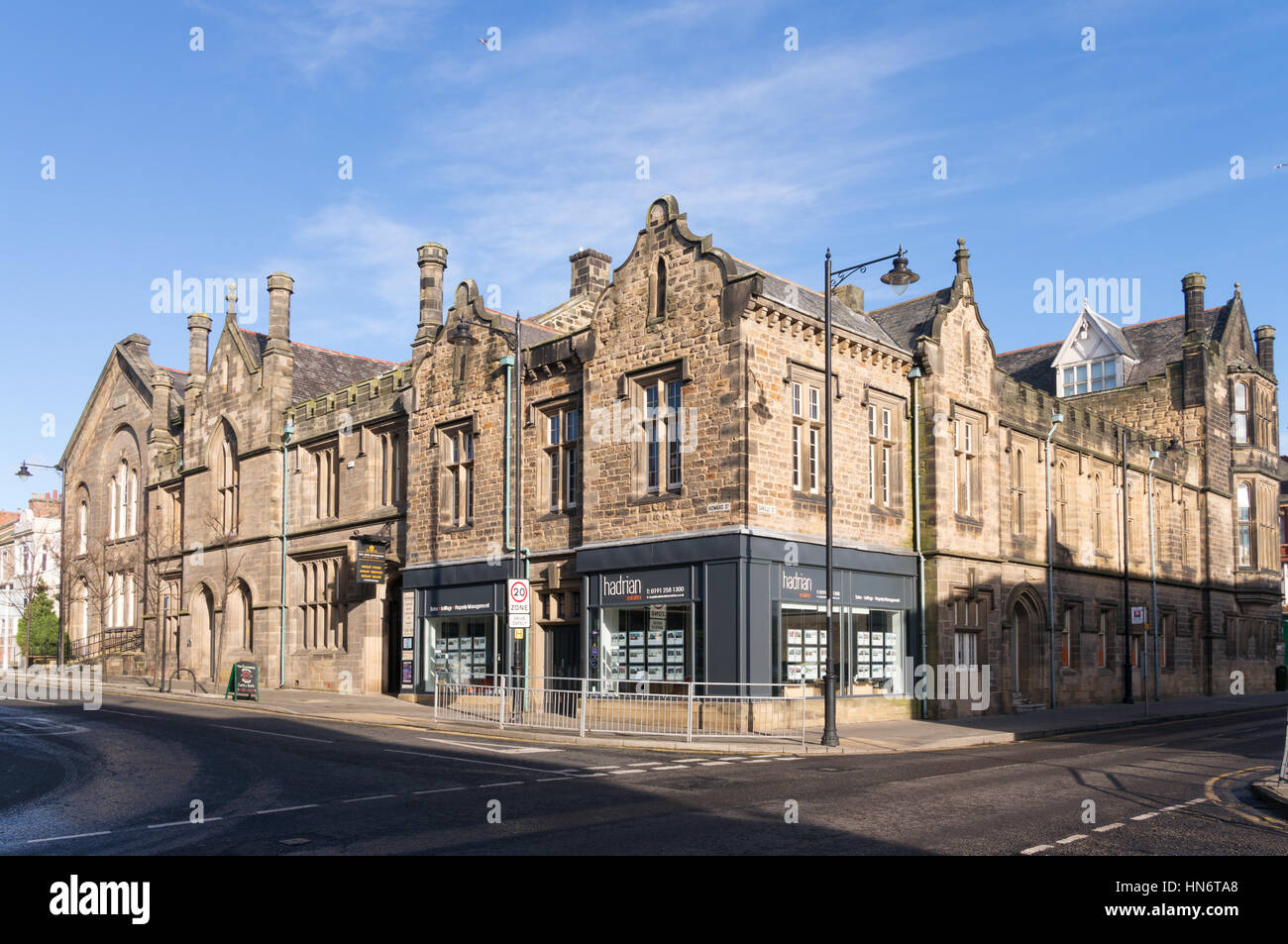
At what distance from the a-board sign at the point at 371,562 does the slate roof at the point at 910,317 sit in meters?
16.2

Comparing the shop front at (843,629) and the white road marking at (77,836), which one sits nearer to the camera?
the white road marking at (77,836)

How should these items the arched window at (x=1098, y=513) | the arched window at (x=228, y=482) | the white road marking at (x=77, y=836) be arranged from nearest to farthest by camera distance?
the white road marking at (x=77, y=836), the arched window at (x=1098, y=513), the arched window at (x=228, y=482)

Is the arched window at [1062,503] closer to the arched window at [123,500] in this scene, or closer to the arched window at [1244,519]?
the arched window at [1244,519]

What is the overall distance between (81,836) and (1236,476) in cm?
4838

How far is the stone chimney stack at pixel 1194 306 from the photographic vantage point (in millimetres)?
44719

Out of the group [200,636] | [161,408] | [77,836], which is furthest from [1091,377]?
[77,836]

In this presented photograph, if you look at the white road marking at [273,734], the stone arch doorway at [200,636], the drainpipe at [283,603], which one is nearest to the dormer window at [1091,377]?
the drainpipe at [283,603]

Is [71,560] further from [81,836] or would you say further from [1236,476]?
[1236,476]

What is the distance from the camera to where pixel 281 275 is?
40188 millimetres

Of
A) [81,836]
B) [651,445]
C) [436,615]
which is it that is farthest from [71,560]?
[81,836]

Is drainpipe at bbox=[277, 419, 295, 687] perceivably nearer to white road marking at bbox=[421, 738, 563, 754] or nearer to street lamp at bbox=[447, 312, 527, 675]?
street lamp at bbox=[447, 312, 527, 675]

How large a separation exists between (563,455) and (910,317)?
10.5 meters

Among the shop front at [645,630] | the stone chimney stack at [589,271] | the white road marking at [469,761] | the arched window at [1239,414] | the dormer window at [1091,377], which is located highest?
the stone chimney stack at [589,271]

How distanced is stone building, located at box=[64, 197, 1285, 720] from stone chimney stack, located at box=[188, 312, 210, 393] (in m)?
0.14
